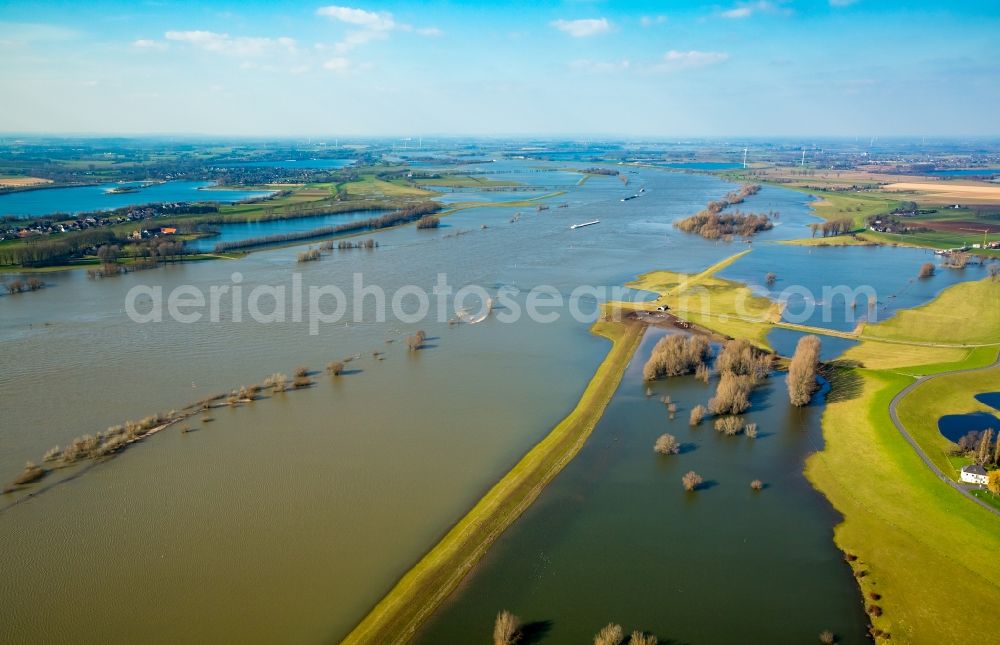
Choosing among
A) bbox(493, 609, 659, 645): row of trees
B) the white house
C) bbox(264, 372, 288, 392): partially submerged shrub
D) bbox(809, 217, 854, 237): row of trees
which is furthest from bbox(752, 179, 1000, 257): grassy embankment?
bbox(493, 609, 659, 645): row of trees

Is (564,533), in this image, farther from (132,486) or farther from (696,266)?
(696,266)

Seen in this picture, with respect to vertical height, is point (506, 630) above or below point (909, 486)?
below

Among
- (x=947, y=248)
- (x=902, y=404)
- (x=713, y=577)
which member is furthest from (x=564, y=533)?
(x=947, y=248)

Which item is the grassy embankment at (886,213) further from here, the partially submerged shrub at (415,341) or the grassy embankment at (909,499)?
the partially submerged shrub at (415,341)

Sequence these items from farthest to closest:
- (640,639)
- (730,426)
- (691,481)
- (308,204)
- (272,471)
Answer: (308,204)
(730,426)
(272,471)
(691,481)
(640,639)

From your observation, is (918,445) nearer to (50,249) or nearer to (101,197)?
(50,249)

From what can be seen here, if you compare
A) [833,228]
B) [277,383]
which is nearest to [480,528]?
[277,383]
